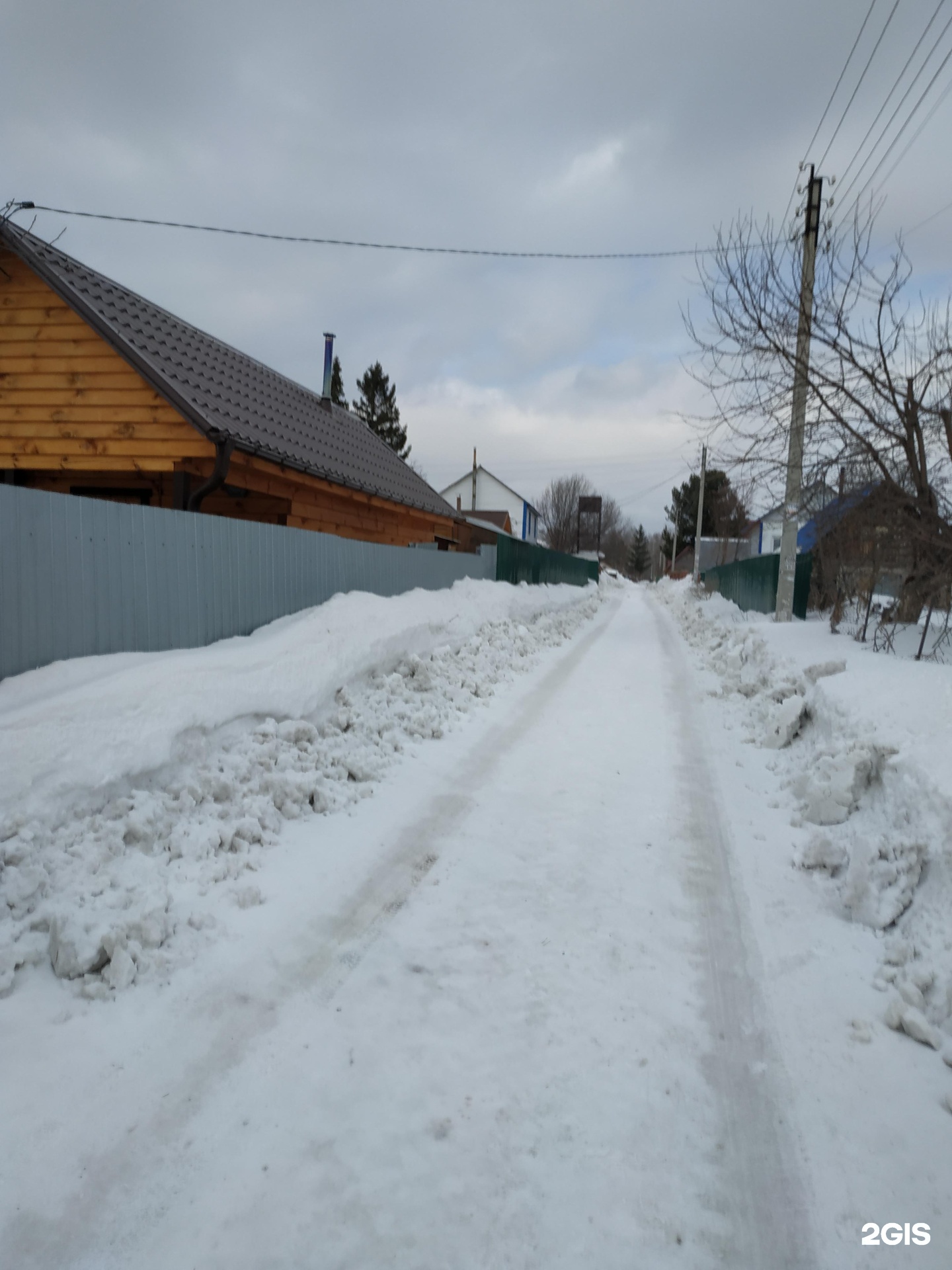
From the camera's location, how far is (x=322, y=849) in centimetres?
408

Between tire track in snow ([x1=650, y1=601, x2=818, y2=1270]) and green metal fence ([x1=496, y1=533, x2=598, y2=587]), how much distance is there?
1514 cm

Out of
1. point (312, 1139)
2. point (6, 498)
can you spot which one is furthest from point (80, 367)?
point (312, 1139)

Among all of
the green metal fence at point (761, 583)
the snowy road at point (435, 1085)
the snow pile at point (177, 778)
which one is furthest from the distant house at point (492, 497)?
the snowy road at point (435, 1085)

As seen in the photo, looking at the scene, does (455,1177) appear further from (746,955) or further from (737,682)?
(737,682)

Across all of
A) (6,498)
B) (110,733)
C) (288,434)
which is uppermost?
(288,434)

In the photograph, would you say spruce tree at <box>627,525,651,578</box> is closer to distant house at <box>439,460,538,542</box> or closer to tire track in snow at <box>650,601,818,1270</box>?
distant house at <box>439,460,538,542</box>

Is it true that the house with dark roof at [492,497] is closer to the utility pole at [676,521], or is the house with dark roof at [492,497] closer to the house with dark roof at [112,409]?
the utility pole at [676,521]

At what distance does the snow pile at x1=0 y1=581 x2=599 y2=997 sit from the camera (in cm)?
303

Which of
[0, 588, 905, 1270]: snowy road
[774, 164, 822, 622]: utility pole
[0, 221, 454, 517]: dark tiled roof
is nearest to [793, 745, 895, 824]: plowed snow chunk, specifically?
[0, 588, 905, 1270]: snowy road

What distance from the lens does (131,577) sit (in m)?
5.38

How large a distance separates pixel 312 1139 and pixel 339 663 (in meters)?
4.80

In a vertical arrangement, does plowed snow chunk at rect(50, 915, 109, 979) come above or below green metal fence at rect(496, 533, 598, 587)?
below

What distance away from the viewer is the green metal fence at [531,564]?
19016 millimetres

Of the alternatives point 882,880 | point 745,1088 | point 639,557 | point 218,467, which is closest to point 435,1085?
point 745,1088
